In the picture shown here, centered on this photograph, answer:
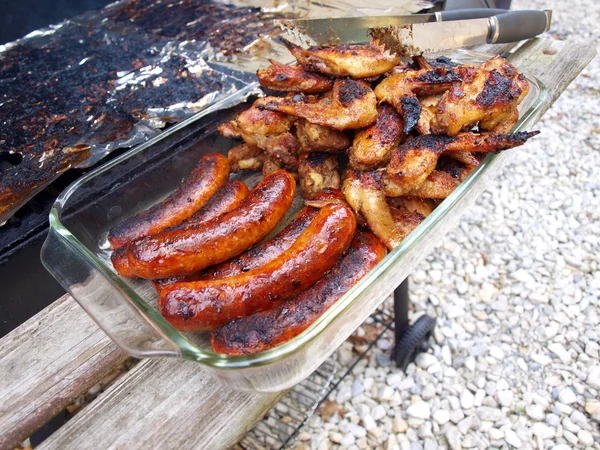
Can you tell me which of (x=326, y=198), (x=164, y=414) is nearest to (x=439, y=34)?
(x=326, y=198)

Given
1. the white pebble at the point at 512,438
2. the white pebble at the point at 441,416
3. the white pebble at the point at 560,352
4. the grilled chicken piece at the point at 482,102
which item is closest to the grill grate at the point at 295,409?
the white pebble at the point at 441,416

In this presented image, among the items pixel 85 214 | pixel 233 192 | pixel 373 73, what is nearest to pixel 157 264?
pixel 233 192

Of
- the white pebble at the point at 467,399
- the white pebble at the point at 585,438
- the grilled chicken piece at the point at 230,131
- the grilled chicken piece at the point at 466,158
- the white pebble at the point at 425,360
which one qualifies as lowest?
the white pebble at the point at 585,438

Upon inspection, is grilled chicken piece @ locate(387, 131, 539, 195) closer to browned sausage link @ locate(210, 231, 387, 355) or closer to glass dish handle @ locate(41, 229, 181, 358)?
browned sausage link @ locate(210, 231, 387, 355)

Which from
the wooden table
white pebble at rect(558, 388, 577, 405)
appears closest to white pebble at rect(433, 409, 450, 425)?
white pebble at rect(558, 388, 577, 405)

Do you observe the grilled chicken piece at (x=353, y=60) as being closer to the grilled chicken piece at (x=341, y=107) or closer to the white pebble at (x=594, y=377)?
the grilled chicken piece at (x=341, y=107)

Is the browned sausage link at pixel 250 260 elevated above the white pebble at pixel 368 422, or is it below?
above

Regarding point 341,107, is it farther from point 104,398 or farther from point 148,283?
point 104,398
